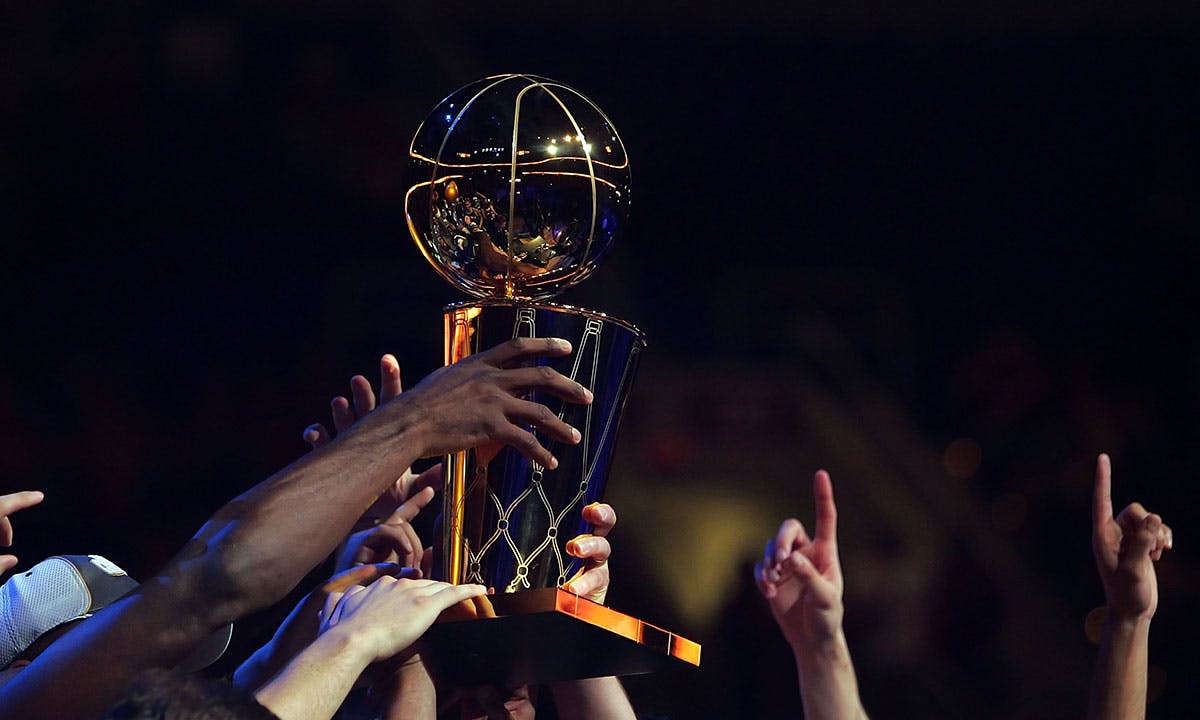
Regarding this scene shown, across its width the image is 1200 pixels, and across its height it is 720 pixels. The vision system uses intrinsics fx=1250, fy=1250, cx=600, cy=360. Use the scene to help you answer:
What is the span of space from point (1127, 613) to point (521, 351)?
1.23 metres

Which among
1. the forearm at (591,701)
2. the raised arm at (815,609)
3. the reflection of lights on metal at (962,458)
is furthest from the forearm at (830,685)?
the reflection of lights on metal at (962,458)

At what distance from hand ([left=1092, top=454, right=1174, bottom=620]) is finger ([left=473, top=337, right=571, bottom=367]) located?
1.05 metres

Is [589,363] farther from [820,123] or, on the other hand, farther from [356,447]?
[820,123]

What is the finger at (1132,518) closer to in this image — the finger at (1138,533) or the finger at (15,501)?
the finger at (1138,533)

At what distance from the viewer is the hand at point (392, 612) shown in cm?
149

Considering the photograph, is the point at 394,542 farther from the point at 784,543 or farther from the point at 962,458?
the point at 962,458

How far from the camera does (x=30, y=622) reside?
1.85 m

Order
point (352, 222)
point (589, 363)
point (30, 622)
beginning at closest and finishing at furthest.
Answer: point (589, 363) → point (30, 622) → point (352, 222)

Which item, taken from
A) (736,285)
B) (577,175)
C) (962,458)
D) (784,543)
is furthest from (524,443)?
(962,458)

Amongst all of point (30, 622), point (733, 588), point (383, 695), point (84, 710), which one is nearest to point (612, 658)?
point (383, 695)

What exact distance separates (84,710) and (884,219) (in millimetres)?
2545

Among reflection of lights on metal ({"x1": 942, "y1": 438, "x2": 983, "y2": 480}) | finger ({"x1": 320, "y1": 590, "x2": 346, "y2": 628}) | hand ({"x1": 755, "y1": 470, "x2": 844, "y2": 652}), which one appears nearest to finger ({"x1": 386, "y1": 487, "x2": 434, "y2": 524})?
finger ({"x1": 320, "y1": 590, "x2": 346, "y2": 628})

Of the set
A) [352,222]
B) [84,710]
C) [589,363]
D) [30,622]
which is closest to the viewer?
[84,710]

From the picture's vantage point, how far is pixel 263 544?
1.49 meters
